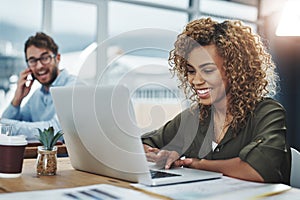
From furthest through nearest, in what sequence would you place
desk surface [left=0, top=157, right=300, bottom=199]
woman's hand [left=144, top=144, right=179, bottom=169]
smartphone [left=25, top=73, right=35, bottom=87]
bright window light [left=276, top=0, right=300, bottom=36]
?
bright window light [left=276, top=0, right=300, bottom=36] → smartphone [left=25, top=73, right=35, bottom=87] → woman's hand [left=144, top=144, right=179, bottom=169] → desk surface [left=0, top=157, right=300, bottom=199]

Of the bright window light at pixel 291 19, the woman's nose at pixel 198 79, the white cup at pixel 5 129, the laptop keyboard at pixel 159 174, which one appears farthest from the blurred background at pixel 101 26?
the laptop keyboard at pixel 159 174

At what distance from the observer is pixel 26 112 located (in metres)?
3.87

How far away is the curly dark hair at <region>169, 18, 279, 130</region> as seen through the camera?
154 cm

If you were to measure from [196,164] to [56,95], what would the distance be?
0.47 meters

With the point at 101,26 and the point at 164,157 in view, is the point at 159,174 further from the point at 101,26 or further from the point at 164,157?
the point at 101,26

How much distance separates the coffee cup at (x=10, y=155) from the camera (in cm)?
127

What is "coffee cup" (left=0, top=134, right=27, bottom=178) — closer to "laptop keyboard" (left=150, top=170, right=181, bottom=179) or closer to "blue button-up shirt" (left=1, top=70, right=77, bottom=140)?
"laptop keyboard" (left=150, top=170, right=181, bottom=179)

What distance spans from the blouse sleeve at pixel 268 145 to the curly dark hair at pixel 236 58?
0.16ft

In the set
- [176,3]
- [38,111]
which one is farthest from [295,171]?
[176,3]

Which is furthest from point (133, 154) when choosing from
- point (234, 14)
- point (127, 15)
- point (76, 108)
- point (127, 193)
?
point (234, 14)

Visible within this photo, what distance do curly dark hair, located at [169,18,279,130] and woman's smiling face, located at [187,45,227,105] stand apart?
20 mm

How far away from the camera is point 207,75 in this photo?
1495 mm

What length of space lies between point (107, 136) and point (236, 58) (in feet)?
1.82

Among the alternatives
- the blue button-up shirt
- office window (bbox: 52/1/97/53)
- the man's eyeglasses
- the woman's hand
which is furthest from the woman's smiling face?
office window (bbox: 52/1/97/53)
